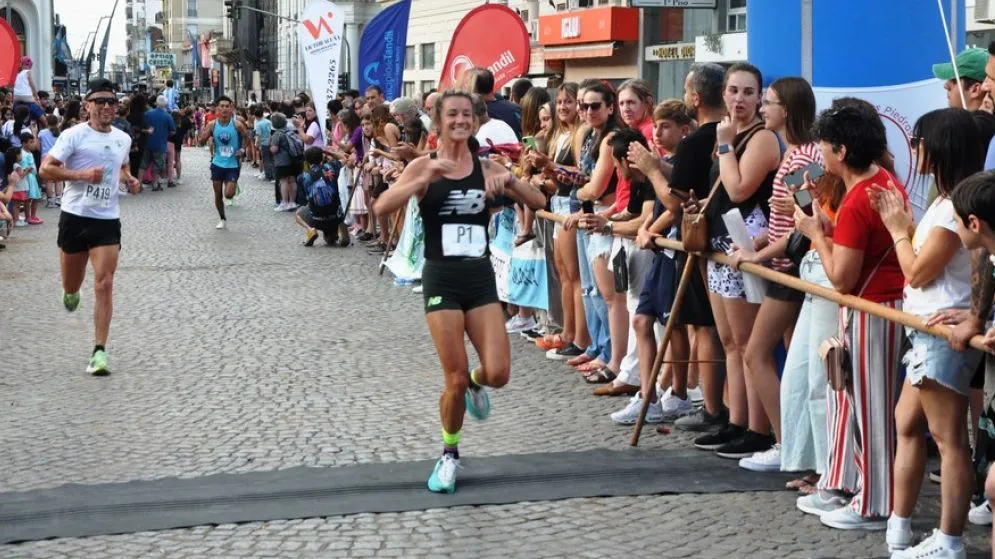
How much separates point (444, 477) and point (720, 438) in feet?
5.03

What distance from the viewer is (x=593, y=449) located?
24.1ft

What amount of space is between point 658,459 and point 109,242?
452cm

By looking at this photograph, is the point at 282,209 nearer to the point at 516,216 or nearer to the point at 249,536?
the point at 516,216

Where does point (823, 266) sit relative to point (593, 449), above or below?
above

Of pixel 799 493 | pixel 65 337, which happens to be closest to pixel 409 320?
pixel 65 337

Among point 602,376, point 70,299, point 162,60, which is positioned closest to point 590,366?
point 602,376

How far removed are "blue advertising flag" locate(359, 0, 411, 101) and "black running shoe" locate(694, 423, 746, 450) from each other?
12193 millimetres

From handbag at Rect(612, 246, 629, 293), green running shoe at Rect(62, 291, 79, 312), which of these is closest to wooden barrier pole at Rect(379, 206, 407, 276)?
green running shoe at Rect(62, 291, 79, 312)

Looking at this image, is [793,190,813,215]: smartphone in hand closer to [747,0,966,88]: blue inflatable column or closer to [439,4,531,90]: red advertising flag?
[747,0,966,88]: blue inflatable column

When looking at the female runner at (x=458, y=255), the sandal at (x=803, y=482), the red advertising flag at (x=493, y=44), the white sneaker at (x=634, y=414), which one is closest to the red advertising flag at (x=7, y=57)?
the red advertising flag at (x=493, y=44)

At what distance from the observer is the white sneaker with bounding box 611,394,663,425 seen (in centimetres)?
798

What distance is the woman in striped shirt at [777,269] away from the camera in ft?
21.9

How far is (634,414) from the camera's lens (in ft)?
26.2

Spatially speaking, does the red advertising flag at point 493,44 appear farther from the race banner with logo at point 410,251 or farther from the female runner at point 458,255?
the female runner at point 458,255
